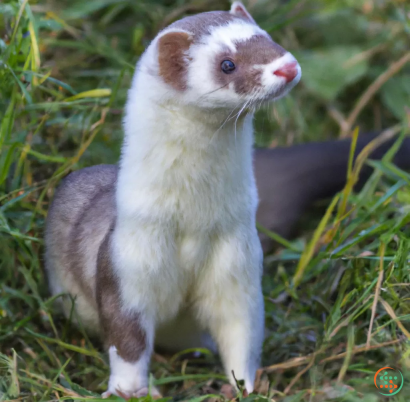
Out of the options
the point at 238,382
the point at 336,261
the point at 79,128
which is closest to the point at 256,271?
the point at 238,382

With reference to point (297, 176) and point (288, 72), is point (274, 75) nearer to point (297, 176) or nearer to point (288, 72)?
point (288, 72)

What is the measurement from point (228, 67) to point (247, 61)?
0.06 meters

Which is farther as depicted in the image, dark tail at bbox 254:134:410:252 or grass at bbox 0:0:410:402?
dark tail at bbox 254:134:410:252

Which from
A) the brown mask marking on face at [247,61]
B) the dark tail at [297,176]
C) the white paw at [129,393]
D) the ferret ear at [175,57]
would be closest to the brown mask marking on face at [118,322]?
the white paw at [129,393]

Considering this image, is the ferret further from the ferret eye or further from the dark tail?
the dark tail

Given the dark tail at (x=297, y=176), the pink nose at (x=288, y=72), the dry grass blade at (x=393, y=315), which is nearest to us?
the pink nose at (x=288, y=72)

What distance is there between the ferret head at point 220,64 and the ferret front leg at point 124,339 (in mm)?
676

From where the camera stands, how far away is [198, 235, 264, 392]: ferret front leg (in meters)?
2.58

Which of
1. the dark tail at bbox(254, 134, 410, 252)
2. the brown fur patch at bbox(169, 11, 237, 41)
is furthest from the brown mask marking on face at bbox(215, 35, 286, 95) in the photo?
the dark tail at bbox(254, 134, 410, 252)

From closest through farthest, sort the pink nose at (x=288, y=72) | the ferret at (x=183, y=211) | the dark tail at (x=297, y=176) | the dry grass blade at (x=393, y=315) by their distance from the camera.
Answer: the pink nose at (x=288, y=72), the ferret at (x=183, y=211), the dry grass blade at (x=393, y=315), the dark tail at (x=297, y=176)

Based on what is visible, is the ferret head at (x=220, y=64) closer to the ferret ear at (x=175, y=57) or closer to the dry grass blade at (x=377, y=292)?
the ferret ear at (x=175, y=57)

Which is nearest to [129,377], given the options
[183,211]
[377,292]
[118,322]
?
[118,322]

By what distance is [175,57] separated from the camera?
2332 millimetres

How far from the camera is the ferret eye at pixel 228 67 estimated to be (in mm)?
Result: 2250
